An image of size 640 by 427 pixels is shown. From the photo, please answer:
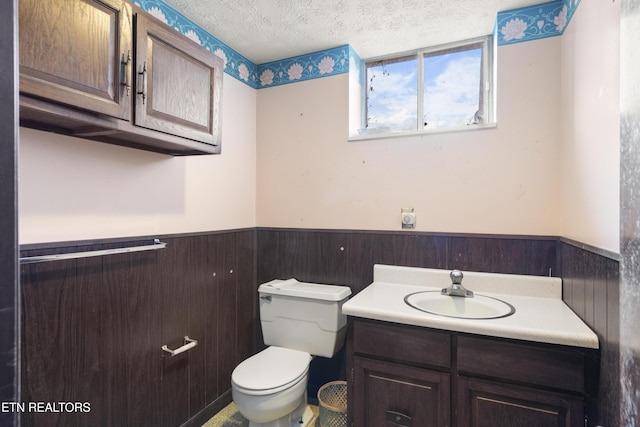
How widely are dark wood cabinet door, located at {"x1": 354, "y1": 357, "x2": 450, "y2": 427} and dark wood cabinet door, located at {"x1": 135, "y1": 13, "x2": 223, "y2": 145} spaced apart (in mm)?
1306

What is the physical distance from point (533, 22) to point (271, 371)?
2237 mm

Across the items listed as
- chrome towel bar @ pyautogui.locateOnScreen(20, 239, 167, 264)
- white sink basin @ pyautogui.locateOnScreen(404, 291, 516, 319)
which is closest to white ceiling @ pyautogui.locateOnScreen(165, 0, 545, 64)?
chrome towel bar @ pyautogui.locateOnScreen(20, 239, 167, 264)

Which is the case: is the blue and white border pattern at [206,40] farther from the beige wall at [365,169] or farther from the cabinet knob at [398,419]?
the cabinet knob at [398,419]

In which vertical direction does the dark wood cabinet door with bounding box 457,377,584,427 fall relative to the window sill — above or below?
below

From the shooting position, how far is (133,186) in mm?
1472

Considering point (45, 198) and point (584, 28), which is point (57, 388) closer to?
point (45, 198)

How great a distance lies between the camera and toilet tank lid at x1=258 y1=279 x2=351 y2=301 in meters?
1.79

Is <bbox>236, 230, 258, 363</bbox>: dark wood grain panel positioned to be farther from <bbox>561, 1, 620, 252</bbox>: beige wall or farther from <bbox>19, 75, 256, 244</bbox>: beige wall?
<bbox>561, 1, 620, 252</bbox>: beige wall

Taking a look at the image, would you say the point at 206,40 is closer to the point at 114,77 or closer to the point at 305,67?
the point at 305,67

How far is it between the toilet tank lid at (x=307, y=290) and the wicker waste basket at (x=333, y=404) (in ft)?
1.81

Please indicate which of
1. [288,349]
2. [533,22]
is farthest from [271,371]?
[533,22]

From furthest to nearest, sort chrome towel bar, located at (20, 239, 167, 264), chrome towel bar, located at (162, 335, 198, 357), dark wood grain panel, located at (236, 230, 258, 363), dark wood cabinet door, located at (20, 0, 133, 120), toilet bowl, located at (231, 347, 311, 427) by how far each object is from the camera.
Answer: dark wood grain panel, located at (236, 230, 258, 363) → chrome towel bar, located at (162, 335, 198, 357) → toilet bowl, located at (231, 347, 311, 427) → chrome towel bar, located at (20, 239, 167, 264) → dark wood cabinet door, located at (20, 0, 133, 120)

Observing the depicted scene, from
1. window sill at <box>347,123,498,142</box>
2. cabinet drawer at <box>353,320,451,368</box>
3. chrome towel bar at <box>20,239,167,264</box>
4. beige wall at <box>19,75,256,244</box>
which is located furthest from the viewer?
window sill at <box>347,123,498,142</box>

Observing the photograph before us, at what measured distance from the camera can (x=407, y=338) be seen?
4.31 feet
